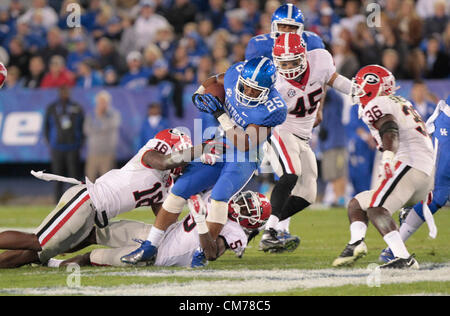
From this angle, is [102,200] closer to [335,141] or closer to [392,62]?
[335,141]

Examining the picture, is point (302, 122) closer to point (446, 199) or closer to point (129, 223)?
point (446, 199)

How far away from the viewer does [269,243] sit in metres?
6.60

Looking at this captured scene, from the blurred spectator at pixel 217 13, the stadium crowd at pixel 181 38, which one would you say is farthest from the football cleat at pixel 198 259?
the blurred spectator at pixel 217 13

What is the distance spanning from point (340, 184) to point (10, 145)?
4.92m

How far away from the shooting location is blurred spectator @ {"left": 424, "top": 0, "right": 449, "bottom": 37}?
12.2 meters

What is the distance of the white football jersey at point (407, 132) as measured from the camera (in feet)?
18.2

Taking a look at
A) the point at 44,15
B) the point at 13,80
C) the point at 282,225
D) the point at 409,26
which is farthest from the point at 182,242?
the point at 44,15

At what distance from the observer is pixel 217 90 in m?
6.23

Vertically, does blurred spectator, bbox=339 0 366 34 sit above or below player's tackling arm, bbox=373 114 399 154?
above

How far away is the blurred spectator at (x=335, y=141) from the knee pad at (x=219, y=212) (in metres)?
5.95

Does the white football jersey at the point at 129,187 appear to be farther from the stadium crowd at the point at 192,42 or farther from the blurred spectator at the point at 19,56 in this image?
the blurred spectator at the point at 19,56

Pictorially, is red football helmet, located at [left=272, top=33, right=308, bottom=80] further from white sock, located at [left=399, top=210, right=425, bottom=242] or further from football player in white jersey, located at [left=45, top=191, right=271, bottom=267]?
white sock, located at [left=399, top=210, right=425, bottom=242]

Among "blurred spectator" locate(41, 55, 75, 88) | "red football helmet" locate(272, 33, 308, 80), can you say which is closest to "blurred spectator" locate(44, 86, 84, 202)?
"blurred spectator" locate(41, 55, 75, 88)

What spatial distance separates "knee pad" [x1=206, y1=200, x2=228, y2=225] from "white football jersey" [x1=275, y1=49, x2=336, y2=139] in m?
1.52
